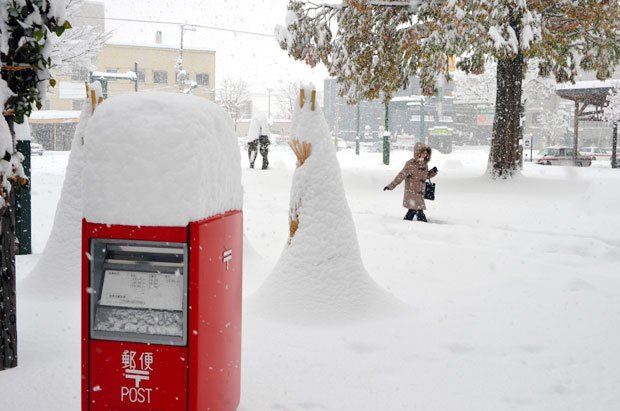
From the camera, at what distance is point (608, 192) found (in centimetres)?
1177

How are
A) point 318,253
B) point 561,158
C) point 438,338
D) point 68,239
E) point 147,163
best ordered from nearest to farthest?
1. point 147,163
2. point 438,338
3. point 318,253
4. point 68,239
5. point 561,158

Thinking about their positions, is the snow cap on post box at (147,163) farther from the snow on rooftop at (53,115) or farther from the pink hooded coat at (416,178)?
the snow on rooftop at (53,115)

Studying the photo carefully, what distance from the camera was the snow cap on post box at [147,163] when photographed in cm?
252

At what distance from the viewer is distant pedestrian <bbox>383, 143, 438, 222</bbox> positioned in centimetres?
1038

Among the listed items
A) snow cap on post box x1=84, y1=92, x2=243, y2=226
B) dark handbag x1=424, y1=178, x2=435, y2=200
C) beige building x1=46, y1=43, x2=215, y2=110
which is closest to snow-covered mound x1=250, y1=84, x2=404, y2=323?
snow cap on post box x1=84, y1=92, x2=243, y2=226

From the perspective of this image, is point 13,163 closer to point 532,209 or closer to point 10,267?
point 10,267

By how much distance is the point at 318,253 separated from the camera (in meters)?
4.82

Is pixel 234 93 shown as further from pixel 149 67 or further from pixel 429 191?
pixel 429 191

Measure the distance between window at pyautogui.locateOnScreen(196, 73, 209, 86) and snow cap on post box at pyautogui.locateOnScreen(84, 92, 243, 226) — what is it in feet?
201

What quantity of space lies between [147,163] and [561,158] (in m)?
37.1

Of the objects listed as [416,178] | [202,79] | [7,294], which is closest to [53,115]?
[202,79]

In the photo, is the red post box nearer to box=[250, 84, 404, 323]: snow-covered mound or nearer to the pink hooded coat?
box=[250, 84, 404, 323]: snow-covered mound

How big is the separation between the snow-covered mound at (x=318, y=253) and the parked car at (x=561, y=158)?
33.4m

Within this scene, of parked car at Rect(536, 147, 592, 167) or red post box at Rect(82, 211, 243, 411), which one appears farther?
parked car at Rect(536, 147, 592, 167)
